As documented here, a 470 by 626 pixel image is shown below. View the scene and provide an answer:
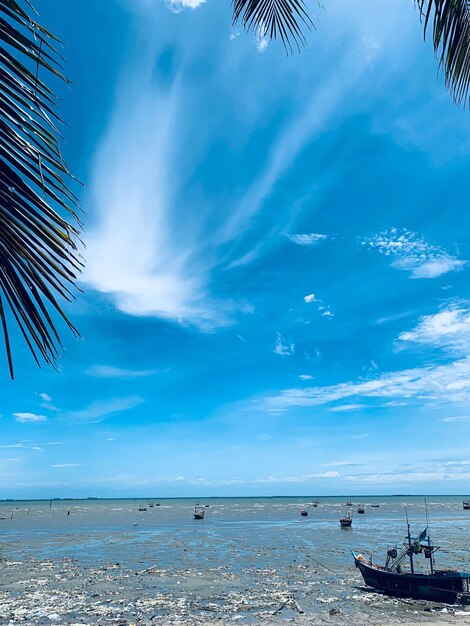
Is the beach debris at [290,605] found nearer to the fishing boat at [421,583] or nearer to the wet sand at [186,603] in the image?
the wet sand at [186,603]

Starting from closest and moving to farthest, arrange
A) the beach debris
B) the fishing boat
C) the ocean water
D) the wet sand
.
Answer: the wet sand < the beach debris < the ocean water < the fishing boat

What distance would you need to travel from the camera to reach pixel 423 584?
24.7 meters

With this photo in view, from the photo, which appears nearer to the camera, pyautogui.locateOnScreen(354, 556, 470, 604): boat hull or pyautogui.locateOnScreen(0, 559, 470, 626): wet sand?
pyautogui.locateOnScreen(0, 559, 470, 626): wet sand

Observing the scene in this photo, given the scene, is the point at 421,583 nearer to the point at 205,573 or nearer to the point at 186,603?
the point at 186,603

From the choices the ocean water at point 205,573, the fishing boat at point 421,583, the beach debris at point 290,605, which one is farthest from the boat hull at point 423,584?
the beach debris at point 290,605

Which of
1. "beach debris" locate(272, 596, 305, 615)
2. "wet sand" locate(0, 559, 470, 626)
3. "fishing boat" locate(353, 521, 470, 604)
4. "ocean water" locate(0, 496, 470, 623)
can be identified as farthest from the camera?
"fishing boat" locate(353, 521, 470, 604)

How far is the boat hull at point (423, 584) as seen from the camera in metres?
23.9

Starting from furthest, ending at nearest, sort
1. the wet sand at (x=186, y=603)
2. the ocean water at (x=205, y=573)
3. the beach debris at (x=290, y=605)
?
the ocean water at (x=205, y=573) → the beach debris at (x=290, y=605) → the wet sand at (x=186, y=603)

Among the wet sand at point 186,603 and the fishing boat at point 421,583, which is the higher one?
the fishing boat at point 421,583

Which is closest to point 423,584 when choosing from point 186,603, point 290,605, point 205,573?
point 290,605

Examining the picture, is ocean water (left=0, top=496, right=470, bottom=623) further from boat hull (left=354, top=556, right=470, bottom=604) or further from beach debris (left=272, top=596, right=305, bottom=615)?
boat hull (left=354, top=556, right=470, bottom=604)

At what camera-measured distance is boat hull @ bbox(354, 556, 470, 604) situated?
2394cm

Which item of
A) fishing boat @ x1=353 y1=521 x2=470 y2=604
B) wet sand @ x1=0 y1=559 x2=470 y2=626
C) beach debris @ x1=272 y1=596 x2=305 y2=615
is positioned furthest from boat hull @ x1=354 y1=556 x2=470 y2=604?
beach debris @ x1=272 y1=596 x2=305 y2=615

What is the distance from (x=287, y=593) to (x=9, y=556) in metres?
27.6
